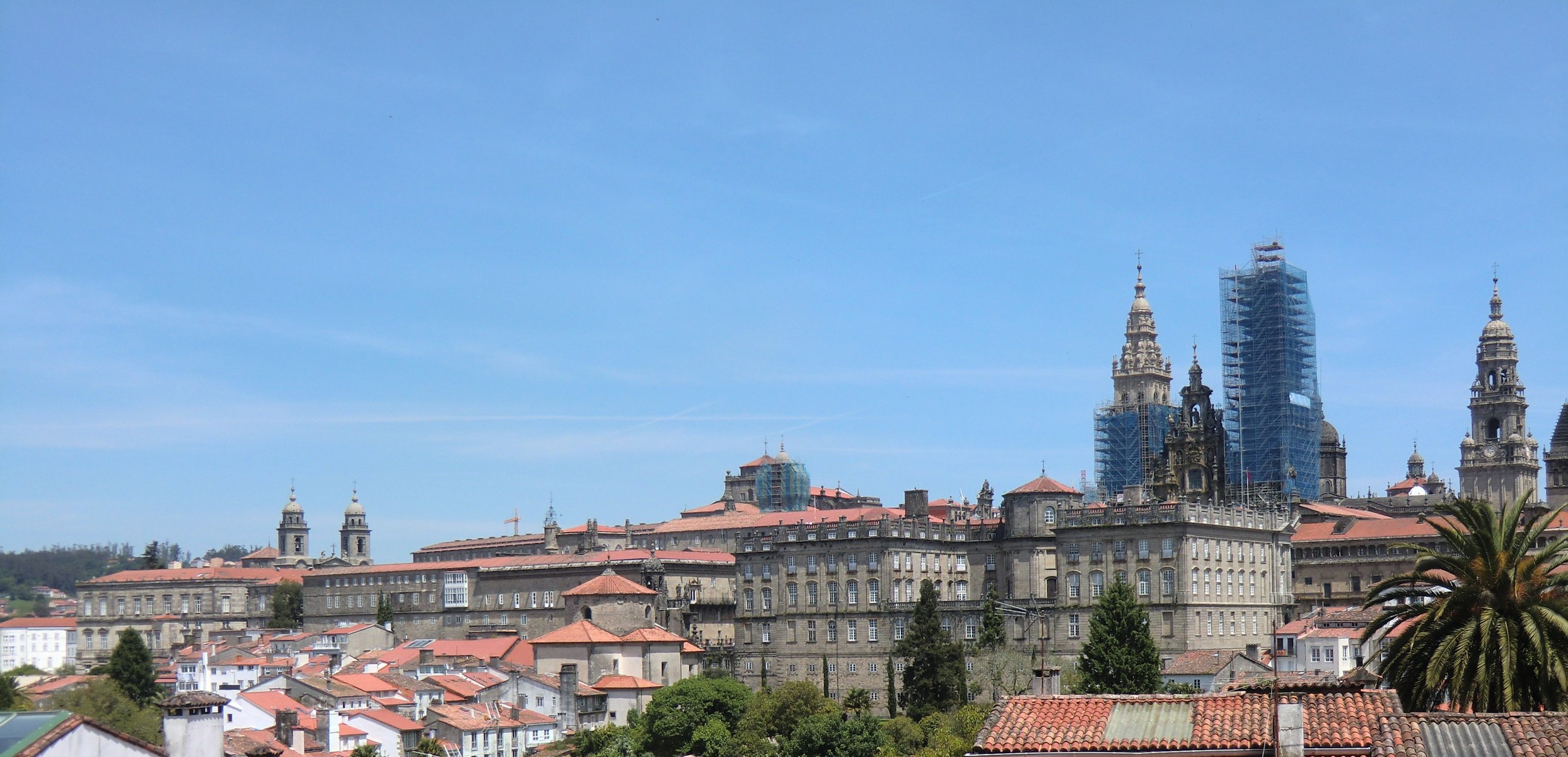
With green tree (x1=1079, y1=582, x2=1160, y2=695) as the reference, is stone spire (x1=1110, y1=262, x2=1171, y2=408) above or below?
above

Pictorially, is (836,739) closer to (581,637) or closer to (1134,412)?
(581,637)

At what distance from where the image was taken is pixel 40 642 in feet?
599

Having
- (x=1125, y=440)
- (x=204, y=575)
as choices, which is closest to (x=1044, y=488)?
(x=1125, y=440)

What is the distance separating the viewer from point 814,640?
107 meters

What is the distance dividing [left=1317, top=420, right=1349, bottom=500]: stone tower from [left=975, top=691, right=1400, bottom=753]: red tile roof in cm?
13544

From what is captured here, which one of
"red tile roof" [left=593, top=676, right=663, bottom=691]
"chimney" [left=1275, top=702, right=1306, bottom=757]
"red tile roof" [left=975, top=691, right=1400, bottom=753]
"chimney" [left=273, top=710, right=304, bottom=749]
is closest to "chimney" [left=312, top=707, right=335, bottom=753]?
"chimney" [left=273, top=710, right=304, bottom=749]

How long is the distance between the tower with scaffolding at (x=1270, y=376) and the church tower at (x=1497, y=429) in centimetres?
1461

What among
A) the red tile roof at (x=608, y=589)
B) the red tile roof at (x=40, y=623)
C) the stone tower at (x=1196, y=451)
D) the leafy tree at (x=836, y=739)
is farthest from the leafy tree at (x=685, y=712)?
the red tile roof at (x=40, y=623)

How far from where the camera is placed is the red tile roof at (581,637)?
107 metres

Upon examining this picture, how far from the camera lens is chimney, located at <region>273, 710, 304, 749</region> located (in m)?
79.8

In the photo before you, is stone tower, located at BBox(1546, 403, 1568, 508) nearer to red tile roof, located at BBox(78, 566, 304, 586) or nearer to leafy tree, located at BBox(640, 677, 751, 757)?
leafy tree, located at BBox(640, 677, 751, 757)

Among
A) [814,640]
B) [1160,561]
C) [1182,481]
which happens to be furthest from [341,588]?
[1160,561]

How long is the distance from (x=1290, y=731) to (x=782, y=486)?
139 meters

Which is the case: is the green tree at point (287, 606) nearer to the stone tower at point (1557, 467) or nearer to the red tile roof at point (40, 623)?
the red tile roof at point (40, 623)
